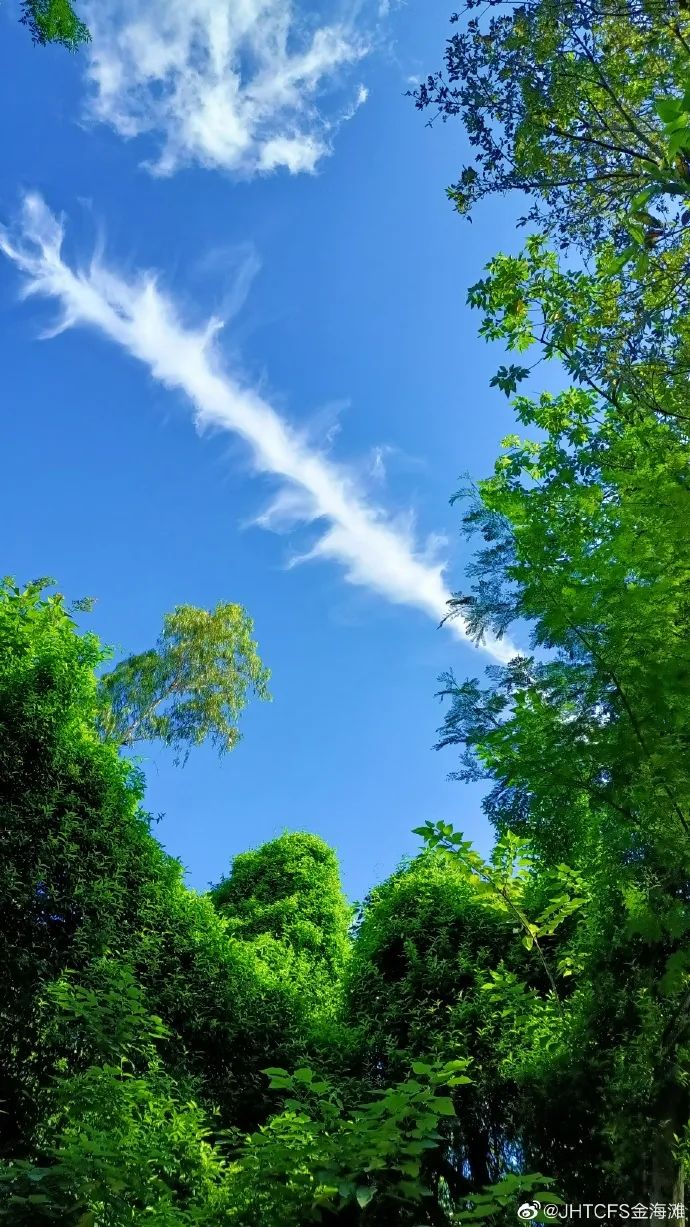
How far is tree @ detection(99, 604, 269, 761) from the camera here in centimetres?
1462

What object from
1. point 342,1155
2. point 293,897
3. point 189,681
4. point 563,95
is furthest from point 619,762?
point 189,681

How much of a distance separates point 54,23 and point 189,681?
11120mm

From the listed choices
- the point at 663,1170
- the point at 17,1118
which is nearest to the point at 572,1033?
the point at 663,1170

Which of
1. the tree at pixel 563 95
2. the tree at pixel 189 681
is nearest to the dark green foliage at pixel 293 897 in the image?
the tree at pixel 189 681

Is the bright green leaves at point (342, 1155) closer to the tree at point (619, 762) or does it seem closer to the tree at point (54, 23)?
the tree at point (619, 762)

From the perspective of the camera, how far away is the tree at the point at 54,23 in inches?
224

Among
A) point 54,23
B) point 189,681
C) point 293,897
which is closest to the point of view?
point 54,23

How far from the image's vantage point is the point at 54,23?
5.75m

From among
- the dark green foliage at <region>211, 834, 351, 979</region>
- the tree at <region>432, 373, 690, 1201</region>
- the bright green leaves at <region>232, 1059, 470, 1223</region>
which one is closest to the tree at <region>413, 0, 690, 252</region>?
the tree at <region>432, 373, 690, 1201</region>

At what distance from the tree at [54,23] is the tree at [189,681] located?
10651 millimetres

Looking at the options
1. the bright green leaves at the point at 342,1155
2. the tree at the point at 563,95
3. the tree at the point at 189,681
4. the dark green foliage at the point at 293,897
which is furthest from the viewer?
the tree at the point at 189,681

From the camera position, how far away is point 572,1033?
5039mm

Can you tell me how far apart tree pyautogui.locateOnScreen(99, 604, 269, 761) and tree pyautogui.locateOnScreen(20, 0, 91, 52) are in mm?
10651

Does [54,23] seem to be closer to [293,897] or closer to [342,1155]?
[342,1155]
